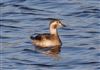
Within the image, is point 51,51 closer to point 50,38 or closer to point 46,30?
point 50,38

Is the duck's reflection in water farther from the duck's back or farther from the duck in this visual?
the duck's back

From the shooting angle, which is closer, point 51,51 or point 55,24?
point 51,51

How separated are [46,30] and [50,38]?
136 cm

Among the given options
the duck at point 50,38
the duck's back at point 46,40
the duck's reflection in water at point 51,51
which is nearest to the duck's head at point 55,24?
the duck at point 50,38

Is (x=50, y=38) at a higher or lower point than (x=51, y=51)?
higher

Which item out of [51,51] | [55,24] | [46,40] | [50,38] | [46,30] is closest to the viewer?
[51,51]

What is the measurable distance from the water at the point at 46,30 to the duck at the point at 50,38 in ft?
0.75

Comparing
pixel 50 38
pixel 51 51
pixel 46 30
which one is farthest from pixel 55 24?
pixel 51 51

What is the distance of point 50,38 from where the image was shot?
20.6 metres

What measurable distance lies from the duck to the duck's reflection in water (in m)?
0.06

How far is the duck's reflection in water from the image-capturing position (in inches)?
749

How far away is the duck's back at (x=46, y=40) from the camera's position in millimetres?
20030

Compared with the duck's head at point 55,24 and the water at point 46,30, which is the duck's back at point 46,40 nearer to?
the water at point 46,30

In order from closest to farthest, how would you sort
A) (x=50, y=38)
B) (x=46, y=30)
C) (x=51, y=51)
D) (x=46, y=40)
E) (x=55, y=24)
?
(x=51, y=51) → (x=46, y=40) → (x=50, y=38) → (x=55, y=24) → (x=46, y=30)
